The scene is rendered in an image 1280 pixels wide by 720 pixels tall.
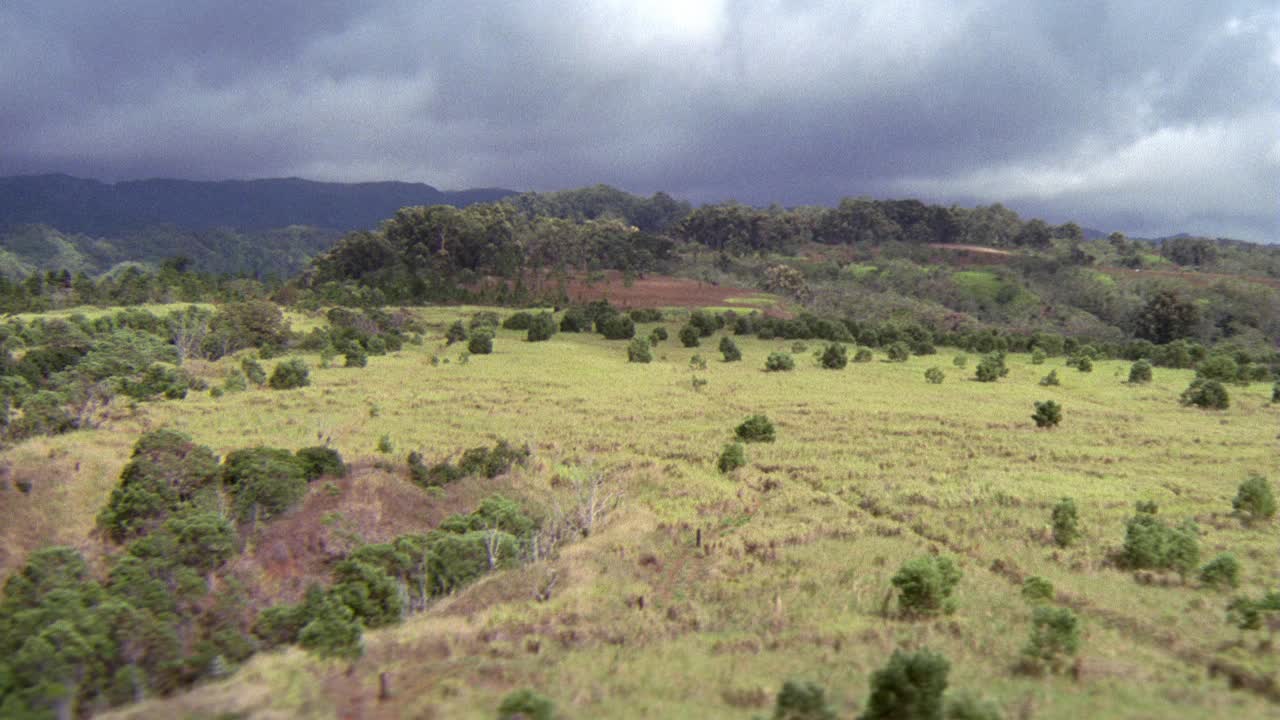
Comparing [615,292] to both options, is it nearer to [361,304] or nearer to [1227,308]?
[361,304]

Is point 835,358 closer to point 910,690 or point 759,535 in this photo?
point 759,535

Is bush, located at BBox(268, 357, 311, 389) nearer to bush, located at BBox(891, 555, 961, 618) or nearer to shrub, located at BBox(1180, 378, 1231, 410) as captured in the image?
bush, located at BBox(891, 555, 961, 618)

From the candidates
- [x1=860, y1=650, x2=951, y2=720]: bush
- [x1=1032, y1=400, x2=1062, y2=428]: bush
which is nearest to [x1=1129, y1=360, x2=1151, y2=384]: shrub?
[x1=1032, y1=400, x2=1062, y2=428]: bush

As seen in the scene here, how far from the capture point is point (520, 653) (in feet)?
41.0

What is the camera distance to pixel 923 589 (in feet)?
46.2

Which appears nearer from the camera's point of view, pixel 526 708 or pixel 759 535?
pixel 526 708

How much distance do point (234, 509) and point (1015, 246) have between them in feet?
508

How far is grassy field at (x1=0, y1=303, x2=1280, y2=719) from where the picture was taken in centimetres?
1095

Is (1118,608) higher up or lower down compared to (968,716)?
lower down

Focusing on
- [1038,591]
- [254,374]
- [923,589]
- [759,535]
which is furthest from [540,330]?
[1038,591]

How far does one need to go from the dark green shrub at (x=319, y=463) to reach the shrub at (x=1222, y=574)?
22864mm

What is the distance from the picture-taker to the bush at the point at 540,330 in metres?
61.2

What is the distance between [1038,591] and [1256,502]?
10133mm

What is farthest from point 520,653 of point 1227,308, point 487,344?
point 1227,308
